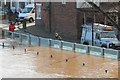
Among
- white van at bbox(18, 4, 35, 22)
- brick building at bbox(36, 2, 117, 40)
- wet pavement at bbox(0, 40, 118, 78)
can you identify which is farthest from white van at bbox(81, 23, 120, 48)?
white van at bbox(18, 4, 35, 22)

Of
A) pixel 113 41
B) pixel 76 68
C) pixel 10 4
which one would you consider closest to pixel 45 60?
pixel 76 68

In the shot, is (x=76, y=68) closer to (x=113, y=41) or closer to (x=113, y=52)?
(x=113, y=52)

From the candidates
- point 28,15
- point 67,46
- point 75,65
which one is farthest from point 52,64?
point 28,15

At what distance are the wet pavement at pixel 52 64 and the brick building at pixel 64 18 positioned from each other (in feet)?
18.6

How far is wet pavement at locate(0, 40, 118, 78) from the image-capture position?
1731cm

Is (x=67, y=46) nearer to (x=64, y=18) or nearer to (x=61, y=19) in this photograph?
(x=64, y=18)

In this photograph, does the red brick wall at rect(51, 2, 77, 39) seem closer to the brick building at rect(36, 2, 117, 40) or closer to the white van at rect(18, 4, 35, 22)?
→ the brick building at rect(36, 2, 117, 40)

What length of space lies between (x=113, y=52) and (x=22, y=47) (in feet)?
27.1

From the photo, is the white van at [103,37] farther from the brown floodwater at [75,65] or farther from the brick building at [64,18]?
the brick building at [64,18]

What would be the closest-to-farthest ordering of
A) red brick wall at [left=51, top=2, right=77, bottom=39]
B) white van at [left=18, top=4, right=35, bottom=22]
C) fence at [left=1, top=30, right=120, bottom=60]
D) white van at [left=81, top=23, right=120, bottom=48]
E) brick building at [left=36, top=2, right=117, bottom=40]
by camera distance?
fence at [left=1, top=30, right=120, bottom=60] → white van at [left=81, top=23, right=120, bottom=48] → brick building at [left=36, top=2, right=117, bottom=40] → red brick wall at [left=51, top=2, right=77, bottom=39] → white van at [left=18, top=4, right=35, bottom=22]

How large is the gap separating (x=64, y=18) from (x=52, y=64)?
1286 cm

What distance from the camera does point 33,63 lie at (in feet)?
67.1

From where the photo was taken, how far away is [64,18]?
32438 millimetres

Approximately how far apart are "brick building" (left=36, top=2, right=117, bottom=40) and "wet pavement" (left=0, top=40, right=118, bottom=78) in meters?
5.68
